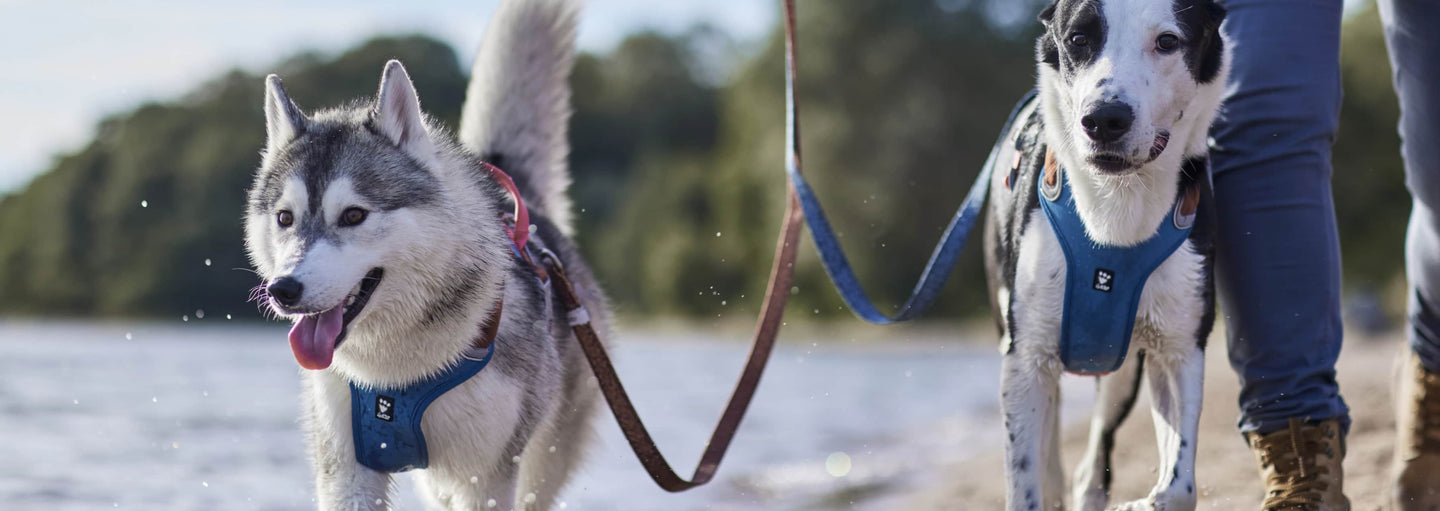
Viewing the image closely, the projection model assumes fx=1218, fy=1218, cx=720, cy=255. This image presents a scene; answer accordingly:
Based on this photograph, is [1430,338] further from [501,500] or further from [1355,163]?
[1355,163]

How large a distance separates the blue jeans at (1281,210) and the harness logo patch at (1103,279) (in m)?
0.71

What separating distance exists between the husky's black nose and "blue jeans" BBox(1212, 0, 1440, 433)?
252 cm

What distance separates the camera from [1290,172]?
11.2 ft

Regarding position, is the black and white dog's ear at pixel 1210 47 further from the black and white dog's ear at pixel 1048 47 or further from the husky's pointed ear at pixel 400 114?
the husky's pointed ear at pixel 400 114

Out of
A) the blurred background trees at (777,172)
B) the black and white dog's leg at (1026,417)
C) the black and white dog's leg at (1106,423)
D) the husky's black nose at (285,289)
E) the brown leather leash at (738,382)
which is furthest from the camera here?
the blurred background trees at (777,172)

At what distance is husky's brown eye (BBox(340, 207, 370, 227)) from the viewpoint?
275 cm

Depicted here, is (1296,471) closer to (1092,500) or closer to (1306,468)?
(1306,468)

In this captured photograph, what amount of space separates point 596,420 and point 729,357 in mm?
14338

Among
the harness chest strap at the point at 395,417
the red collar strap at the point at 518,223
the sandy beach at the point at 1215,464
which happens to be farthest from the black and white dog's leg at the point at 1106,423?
the harness chest strap at the point at 395,417

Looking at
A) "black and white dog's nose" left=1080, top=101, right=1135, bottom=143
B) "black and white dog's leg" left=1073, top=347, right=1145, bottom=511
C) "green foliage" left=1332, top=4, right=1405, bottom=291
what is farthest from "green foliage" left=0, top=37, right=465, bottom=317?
"green foliage" left=1332, top=4, right=1405, bottom=291

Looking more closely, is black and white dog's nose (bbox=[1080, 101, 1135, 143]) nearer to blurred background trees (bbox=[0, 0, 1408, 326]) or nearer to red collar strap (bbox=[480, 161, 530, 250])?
red collar strap (bbox=[480, 161, 530, 250])

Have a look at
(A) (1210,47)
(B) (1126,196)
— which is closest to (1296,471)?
(B) (1126,196)

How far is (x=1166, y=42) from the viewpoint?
9.39 ft

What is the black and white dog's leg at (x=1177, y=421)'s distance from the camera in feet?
9.59
